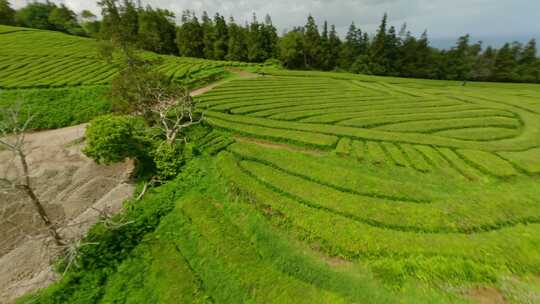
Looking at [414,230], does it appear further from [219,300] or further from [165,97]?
[165,97]

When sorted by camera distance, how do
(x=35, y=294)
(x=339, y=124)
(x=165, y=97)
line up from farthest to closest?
(x=339, y=124), (x=165, y=97), (x=35, y=294)

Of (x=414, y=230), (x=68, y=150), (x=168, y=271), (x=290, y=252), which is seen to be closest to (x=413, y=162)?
(x=414, y=230)

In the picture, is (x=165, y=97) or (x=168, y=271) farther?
(x=165, y=97)

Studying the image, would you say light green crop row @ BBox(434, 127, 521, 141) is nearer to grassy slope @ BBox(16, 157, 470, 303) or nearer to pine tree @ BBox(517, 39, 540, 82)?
grassy slope @ BBox(16, 157, 470, 303)

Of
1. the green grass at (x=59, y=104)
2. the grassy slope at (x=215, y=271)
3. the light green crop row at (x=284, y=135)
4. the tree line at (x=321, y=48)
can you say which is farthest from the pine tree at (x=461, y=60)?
the green grass at (x=59, y=104)

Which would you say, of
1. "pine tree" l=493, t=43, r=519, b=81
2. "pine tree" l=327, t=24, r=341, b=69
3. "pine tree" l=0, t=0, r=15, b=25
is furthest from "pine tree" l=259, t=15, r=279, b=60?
"pine tree" l=0, t=0, r=15, b=25

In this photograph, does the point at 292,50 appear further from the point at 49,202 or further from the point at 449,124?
the point at 49,202
